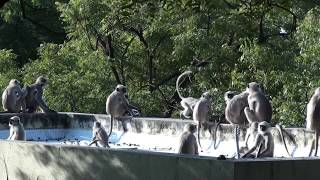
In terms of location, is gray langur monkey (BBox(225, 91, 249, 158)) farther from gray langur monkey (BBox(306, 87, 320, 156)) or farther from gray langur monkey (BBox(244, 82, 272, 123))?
gray langur monkey (BBox(306, 87, 320, 156))

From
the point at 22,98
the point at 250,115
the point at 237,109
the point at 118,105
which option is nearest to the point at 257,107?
the point at 250,115

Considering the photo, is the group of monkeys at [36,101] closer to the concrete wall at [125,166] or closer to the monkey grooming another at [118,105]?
the monkey grooming another at [118,105]

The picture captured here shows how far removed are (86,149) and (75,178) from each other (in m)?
0.43

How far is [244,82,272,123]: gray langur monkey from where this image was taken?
12.6 m

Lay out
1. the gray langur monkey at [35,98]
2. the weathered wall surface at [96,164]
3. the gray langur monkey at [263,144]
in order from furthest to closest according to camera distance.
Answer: the gray langur monkey at [35,98] → the gray langur monkey at [263,144] → the weathered wall surface at [96,164]

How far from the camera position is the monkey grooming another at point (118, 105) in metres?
15.1

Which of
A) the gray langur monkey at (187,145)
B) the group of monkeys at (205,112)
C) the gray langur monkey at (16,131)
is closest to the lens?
the group of monkeys at (205,112)

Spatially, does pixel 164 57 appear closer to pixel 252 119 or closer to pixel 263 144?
pixel 252 119

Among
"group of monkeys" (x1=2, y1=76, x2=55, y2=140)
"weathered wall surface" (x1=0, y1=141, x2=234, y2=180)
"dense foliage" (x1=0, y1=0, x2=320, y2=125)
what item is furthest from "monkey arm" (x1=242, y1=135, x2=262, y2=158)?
"group of monkeys" (x1=2, y1=76, x2=55, y2=140)

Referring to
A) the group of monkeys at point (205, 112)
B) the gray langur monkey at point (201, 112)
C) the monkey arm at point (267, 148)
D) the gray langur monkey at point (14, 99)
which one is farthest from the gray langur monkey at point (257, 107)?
the gray langur monkey at point (14, 99)

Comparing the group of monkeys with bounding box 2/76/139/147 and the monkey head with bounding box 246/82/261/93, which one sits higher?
the monkey head with bounding box 246/82/261/93

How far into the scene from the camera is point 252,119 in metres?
12.7

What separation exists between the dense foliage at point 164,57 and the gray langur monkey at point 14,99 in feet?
5.86

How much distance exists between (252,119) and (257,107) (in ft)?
0.66
